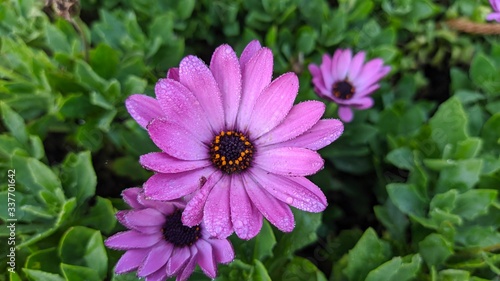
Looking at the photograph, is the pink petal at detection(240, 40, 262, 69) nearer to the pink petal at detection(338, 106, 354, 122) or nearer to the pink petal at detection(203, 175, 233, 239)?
the pink petal at detection(203, 175, 233, 239)

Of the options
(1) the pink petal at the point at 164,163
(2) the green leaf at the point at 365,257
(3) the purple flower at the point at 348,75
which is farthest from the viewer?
(3) the purple flower at the point at 348,75

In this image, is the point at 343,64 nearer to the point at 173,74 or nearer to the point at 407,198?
the point at 407,198

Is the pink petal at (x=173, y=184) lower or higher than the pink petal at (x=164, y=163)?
lower

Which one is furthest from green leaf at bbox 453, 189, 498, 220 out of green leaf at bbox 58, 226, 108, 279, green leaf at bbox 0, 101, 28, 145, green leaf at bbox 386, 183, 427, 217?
green leaf at bbox 0, 101, 28, 145

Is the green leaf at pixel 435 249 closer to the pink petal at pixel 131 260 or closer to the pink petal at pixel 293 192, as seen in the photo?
the pink petal at pixel 293 192

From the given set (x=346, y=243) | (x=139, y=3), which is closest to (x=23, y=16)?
(x=139, y=3)

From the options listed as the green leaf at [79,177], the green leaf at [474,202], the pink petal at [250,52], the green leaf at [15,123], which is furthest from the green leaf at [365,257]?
the green leaf at [15,123]
